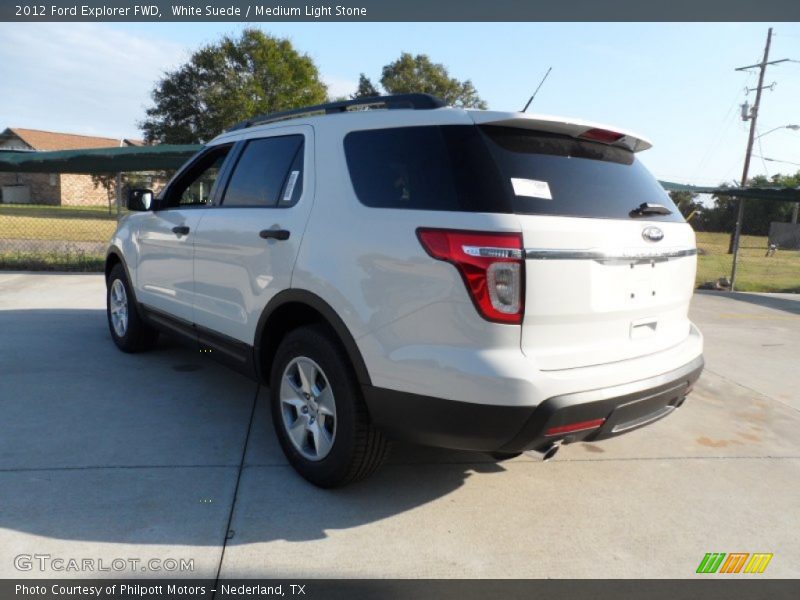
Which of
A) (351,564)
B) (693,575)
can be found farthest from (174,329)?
(693,575)

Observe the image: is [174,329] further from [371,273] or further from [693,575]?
[693,575]

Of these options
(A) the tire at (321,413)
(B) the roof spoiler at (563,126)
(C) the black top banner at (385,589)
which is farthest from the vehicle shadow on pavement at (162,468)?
(B) the roof spoiler at (563,126)

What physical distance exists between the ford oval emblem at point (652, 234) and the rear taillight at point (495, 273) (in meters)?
0.79

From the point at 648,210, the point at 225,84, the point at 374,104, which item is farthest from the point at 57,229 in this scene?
the point at 648,210

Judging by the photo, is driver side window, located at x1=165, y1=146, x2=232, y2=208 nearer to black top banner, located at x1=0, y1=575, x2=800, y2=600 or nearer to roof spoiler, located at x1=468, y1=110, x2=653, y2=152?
roof spoiler, located at x1=468, y1=110, x2=653, y2=152

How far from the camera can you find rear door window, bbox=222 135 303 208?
130 inches

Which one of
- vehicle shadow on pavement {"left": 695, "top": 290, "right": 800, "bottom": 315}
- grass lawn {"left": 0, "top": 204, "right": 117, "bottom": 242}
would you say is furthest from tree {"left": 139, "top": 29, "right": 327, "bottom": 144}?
vehicle shadow on pavement {"left": 695, "top": 290, "right": 800, "bottom": 315}

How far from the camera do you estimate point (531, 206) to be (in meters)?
2.45

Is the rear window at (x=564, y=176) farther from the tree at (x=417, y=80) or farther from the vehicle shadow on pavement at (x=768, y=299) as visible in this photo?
the tree at (x=417, y=80)

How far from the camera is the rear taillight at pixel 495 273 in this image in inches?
91.0

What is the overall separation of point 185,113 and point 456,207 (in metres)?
40.1

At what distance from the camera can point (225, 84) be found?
37.5 metres

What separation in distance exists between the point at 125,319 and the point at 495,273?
13.8 ft

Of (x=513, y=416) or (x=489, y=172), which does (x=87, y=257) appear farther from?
(x=513, y=416)
